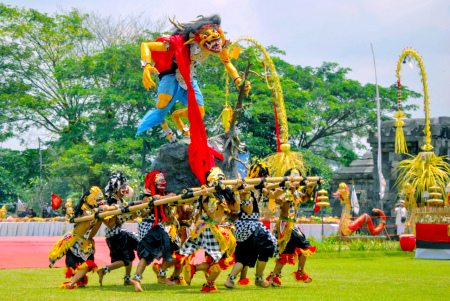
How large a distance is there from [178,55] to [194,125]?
3.63ft

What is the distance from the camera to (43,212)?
86.8ft

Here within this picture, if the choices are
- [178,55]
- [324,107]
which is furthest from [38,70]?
[178,55]

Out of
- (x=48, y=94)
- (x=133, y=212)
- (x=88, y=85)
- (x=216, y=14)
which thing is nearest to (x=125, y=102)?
(x=88, y=85)

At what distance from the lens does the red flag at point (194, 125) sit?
28.8 ft

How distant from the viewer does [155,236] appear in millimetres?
7367

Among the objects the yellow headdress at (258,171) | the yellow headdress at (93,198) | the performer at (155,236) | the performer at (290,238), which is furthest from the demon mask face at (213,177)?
the yellow headdress at (93,198)

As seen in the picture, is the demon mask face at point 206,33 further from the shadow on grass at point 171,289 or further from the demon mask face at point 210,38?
the shadow on grass at point 171,289

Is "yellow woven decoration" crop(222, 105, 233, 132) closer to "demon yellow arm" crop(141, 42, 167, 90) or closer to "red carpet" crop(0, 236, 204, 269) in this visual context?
"demon yellow arm" crop(141, 42, 167, 90)

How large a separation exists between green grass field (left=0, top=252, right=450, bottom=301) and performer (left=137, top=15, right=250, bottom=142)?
289cm

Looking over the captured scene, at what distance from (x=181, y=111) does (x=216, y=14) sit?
6.33 feet

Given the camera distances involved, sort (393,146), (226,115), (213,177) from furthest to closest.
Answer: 1. (393,146)
2. (226,115)
3. (213,177)

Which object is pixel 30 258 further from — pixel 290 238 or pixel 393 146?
pixel 393 146

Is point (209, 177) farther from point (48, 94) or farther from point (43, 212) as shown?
point (48, 94)

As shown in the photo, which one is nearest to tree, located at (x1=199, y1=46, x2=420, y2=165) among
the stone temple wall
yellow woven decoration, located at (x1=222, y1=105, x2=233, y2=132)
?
the stone temple wall
